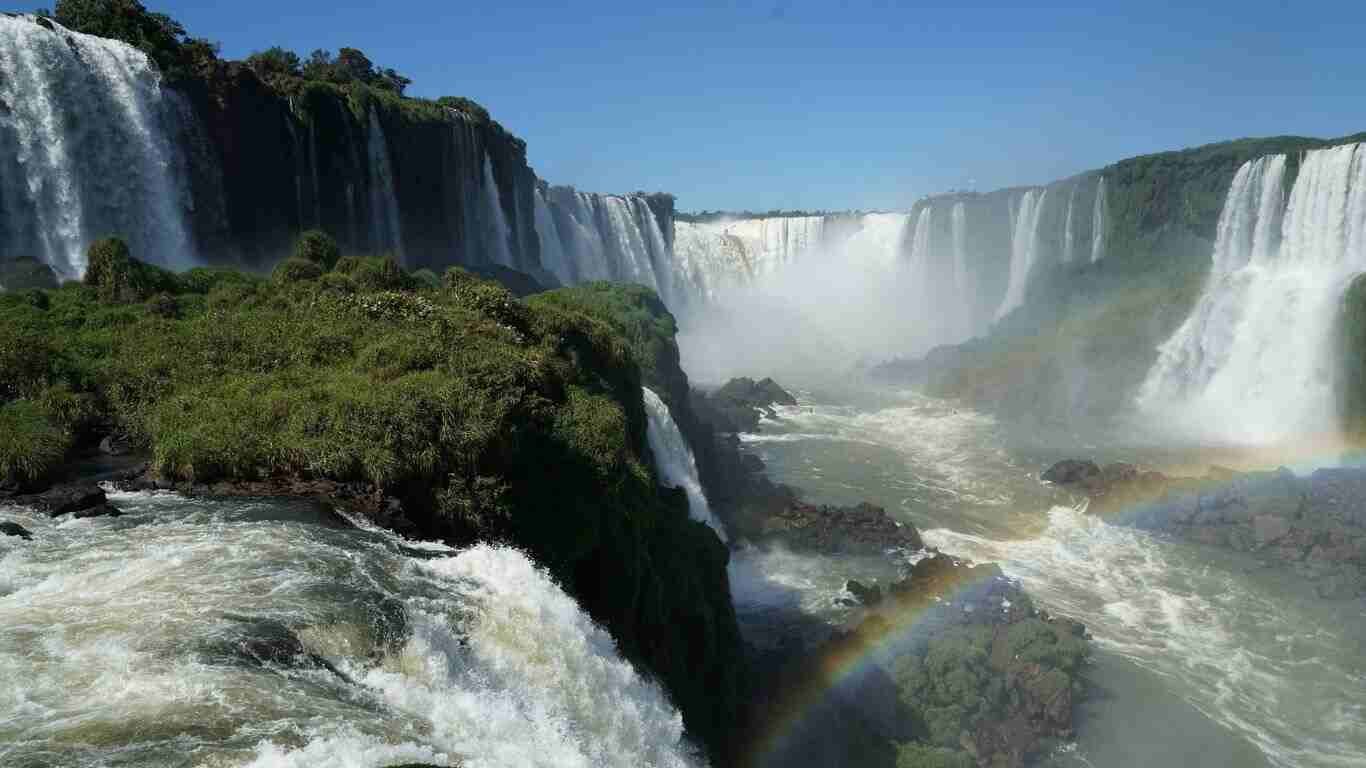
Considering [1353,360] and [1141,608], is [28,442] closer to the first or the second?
[1141,608]

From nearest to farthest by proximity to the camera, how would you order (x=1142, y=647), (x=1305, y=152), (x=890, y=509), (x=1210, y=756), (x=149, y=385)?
(x=149, y=385), (x=1210, y=756), (x=1142, y=647), (x=890, y=509), (x=1305, y=152)

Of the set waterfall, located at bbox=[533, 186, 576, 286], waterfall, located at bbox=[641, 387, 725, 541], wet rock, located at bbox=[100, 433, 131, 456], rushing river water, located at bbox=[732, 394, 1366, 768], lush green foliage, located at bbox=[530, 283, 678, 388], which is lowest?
rushing river water, located at bbox=[732, 394, 1366, 768]

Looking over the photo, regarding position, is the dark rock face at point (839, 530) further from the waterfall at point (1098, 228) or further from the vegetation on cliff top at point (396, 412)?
the waterfall at point (1098, 228)

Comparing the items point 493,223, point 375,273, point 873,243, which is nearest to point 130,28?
point 375,273

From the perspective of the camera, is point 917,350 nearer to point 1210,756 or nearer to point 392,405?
point 1210,756

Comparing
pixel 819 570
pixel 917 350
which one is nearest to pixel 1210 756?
pixel 819 570

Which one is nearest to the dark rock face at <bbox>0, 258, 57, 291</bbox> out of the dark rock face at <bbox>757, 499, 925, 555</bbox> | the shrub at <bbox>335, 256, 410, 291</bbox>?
the shrub at <bbox>335, 256, 410, 291</bbox>

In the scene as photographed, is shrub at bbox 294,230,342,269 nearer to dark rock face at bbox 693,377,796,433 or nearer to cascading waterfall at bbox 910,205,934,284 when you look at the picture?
dark rock face at bbox 693,377,796,433

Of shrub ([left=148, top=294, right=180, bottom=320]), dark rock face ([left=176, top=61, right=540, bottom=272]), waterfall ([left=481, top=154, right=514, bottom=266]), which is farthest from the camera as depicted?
waterfall ([left=481, top=154, right=514, bottom=266])
